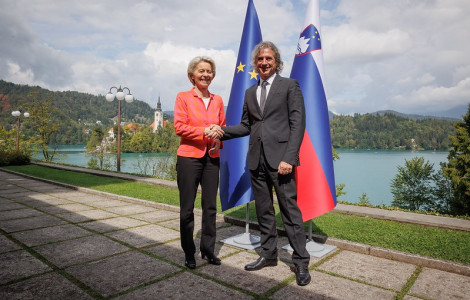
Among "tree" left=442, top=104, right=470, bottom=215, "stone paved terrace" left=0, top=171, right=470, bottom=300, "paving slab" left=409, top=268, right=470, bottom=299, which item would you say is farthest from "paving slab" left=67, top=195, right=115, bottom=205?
"tree" left=442, top=104, right=470, bottom=215

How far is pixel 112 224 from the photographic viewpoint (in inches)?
174

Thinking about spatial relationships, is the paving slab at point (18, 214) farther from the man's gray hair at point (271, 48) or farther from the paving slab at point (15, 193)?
the man's gray hair at point (271, 48)

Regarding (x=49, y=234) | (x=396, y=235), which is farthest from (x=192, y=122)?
(x=396, y=235)

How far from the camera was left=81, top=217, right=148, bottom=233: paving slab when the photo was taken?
4.18 m

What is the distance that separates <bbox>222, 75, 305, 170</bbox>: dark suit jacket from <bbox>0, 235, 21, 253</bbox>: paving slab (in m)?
2.67

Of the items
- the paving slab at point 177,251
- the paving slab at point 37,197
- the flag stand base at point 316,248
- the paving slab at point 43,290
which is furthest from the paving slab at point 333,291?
the paving slab at point 37,197

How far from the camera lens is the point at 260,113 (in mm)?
2961

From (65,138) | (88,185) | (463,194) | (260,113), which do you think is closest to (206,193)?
(260,113)

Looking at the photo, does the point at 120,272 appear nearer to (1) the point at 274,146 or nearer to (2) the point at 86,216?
(1) the point at 274,146

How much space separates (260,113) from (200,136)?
2.12 ft

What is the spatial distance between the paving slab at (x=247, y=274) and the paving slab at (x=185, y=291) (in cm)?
15

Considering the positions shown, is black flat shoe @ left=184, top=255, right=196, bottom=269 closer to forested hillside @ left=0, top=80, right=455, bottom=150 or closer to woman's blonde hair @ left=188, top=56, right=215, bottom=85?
woman's blonde hair @ left=188, top=56, right=215, bottom=85

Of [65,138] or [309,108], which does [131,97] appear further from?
[65,138]

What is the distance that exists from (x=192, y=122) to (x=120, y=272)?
155 cm
